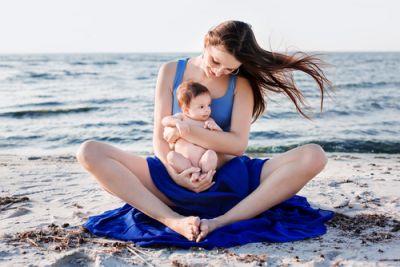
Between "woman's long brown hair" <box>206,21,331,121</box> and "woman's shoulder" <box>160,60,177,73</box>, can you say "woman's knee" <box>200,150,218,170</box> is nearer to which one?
"woman's long brown hair" <box>206,21,331,121</box>

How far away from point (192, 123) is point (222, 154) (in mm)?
377

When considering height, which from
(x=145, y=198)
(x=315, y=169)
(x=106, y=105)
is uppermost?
(x=315, y=169)

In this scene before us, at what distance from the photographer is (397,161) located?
328 inches

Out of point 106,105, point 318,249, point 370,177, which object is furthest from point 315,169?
point 106,105

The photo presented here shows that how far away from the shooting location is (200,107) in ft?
13.6

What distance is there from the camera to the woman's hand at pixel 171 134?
409 centimetres

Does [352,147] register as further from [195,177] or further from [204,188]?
[195,177]

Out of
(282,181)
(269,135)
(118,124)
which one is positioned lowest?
(118,124)

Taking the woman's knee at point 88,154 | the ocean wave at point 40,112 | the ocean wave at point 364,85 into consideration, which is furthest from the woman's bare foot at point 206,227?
the ocean wave at point 364,85

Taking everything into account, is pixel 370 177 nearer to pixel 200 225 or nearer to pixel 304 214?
pixel 304 214

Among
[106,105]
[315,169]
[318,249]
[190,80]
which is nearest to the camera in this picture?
[318,249]

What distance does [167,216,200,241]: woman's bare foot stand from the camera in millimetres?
3785

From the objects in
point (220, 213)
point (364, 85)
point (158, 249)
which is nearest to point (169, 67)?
point (220, 213)

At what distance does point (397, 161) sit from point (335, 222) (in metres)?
4.43
